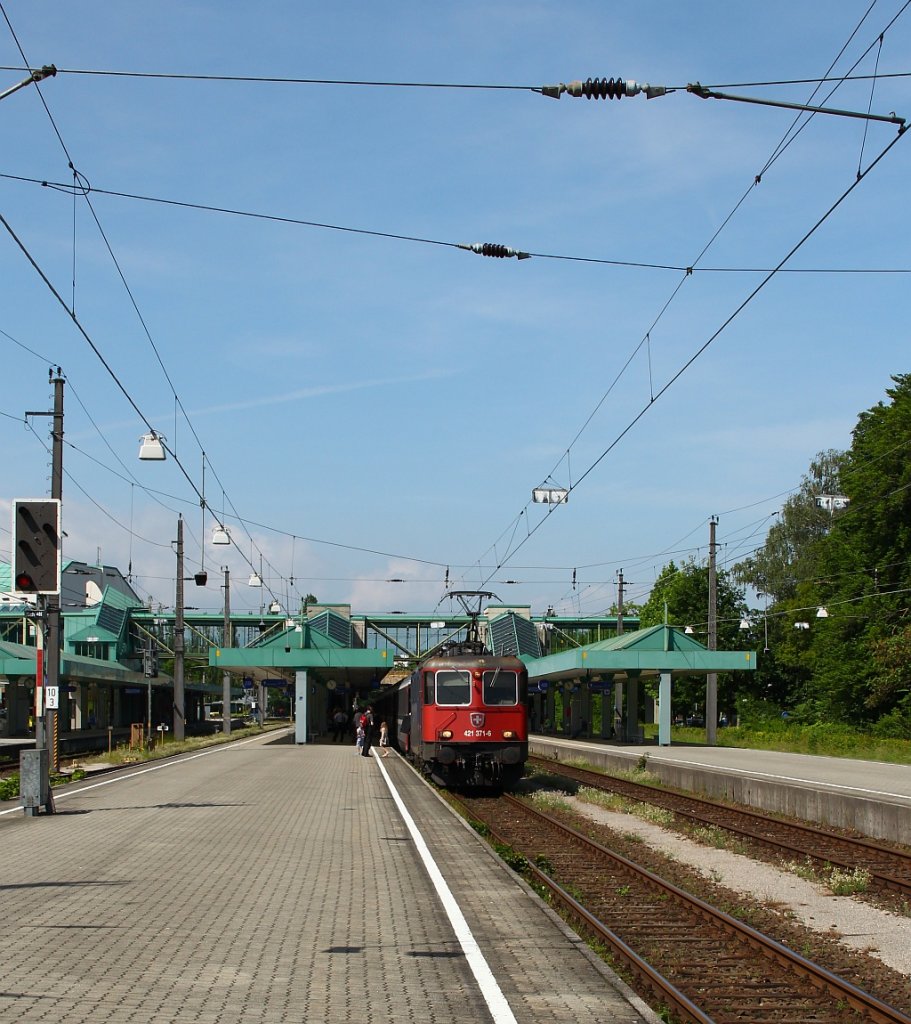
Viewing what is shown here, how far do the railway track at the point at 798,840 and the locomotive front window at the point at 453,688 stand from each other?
391 centimetres

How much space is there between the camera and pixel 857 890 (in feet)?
43.1

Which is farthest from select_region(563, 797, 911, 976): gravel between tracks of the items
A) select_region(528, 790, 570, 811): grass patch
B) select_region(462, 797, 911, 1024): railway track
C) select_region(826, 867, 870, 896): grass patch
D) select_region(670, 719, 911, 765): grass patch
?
select_region(670, 719, 911, 765): grass patch

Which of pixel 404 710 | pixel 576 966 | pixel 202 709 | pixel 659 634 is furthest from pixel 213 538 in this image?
pixel 202 709

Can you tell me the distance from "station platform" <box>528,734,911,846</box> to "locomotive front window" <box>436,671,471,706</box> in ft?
17.7

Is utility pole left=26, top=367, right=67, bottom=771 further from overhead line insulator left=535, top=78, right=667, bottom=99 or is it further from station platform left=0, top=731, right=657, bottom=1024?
overhead line insulator left=535, top=78, right=667, bottom=99

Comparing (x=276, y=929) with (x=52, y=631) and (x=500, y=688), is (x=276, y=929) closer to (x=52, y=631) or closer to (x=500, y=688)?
(x=52, y=631)

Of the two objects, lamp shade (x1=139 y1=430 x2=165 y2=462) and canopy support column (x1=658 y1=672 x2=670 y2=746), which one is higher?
lamp shade (x1=139 y1=430 x2=165 y2=462)

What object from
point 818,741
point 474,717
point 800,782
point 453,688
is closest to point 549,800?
point 474,717

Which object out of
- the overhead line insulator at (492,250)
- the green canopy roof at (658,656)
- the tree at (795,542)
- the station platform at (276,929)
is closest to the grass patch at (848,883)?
the station platform at (276,929)

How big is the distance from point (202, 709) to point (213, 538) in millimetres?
77408

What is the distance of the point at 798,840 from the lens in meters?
17.7

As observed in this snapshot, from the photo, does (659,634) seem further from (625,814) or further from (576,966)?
(576,966)

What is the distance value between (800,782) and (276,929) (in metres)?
17.5

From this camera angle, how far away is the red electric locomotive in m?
25.3
